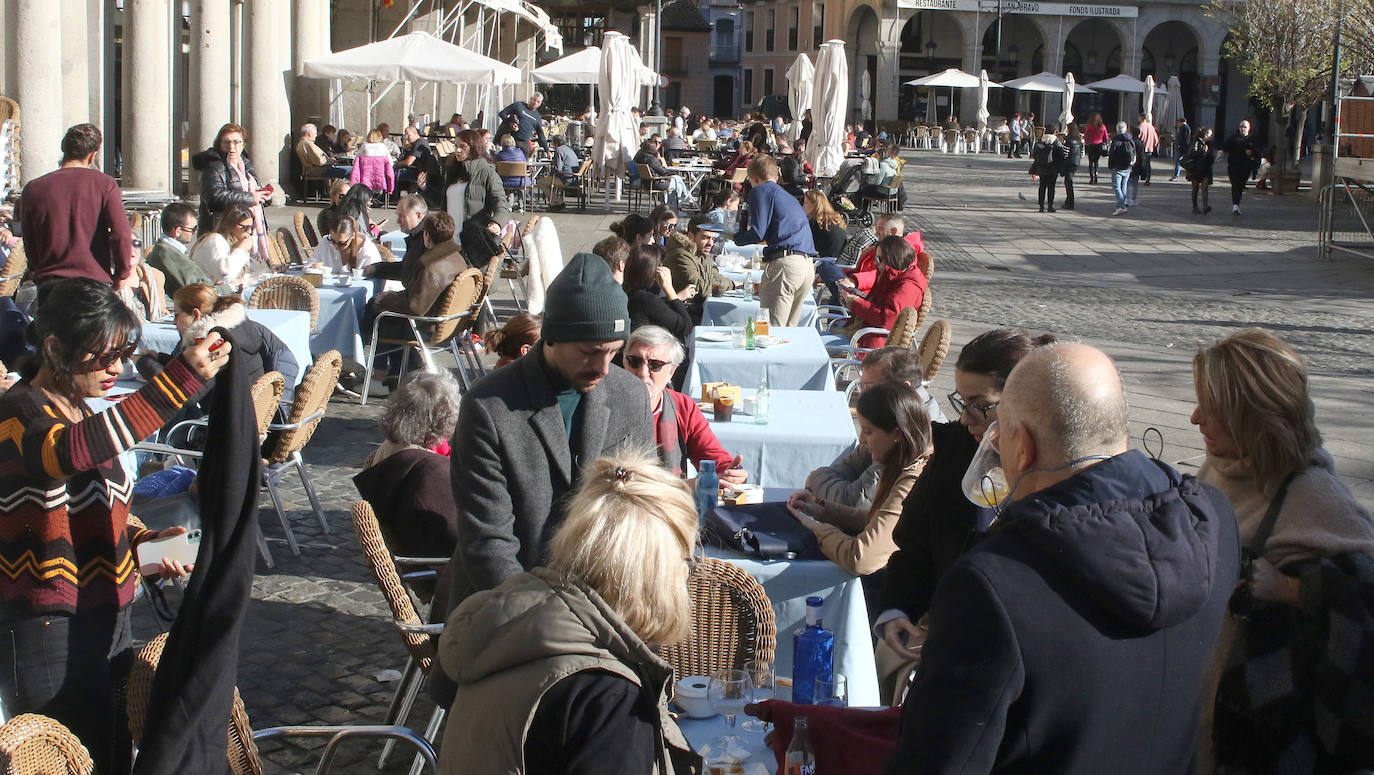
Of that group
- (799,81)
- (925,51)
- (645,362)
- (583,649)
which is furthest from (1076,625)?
(925,51)

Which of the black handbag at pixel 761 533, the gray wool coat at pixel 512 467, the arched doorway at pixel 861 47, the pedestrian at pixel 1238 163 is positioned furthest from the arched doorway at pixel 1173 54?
the gray wool coat at pixel 512 467

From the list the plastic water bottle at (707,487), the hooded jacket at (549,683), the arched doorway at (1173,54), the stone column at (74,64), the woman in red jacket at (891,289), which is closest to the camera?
the hooded jacket at (549,683)

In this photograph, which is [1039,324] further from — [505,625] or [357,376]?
[505,625]

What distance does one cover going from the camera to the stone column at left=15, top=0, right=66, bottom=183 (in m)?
11.5

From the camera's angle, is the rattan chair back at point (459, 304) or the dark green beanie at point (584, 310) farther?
the rattan chair back at point (459, 304)

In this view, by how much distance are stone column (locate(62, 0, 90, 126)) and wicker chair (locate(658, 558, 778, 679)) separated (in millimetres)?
11196

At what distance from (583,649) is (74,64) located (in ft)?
41.2

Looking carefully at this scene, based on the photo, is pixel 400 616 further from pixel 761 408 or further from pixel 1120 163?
pixel 1120 163

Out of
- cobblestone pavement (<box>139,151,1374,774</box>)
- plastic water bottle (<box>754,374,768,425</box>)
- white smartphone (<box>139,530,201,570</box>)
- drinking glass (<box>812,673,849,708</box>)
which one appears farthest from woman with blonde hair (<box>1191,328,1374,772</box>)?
plastic water bottle (<box>754,374,768,425</box>)

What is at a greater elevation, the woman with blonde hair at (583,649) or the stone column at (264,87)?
the stone column at (264,87)

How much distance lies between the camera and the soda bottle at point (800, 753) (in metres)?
2.56

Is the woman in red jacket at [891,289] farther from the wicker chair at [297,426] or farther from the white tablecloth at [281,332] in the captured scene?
the wicker chair at [297,426]

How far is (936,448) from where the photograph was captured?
11.6 feet

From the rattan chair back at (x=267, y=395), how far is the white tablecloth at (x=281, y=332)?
1.50m
